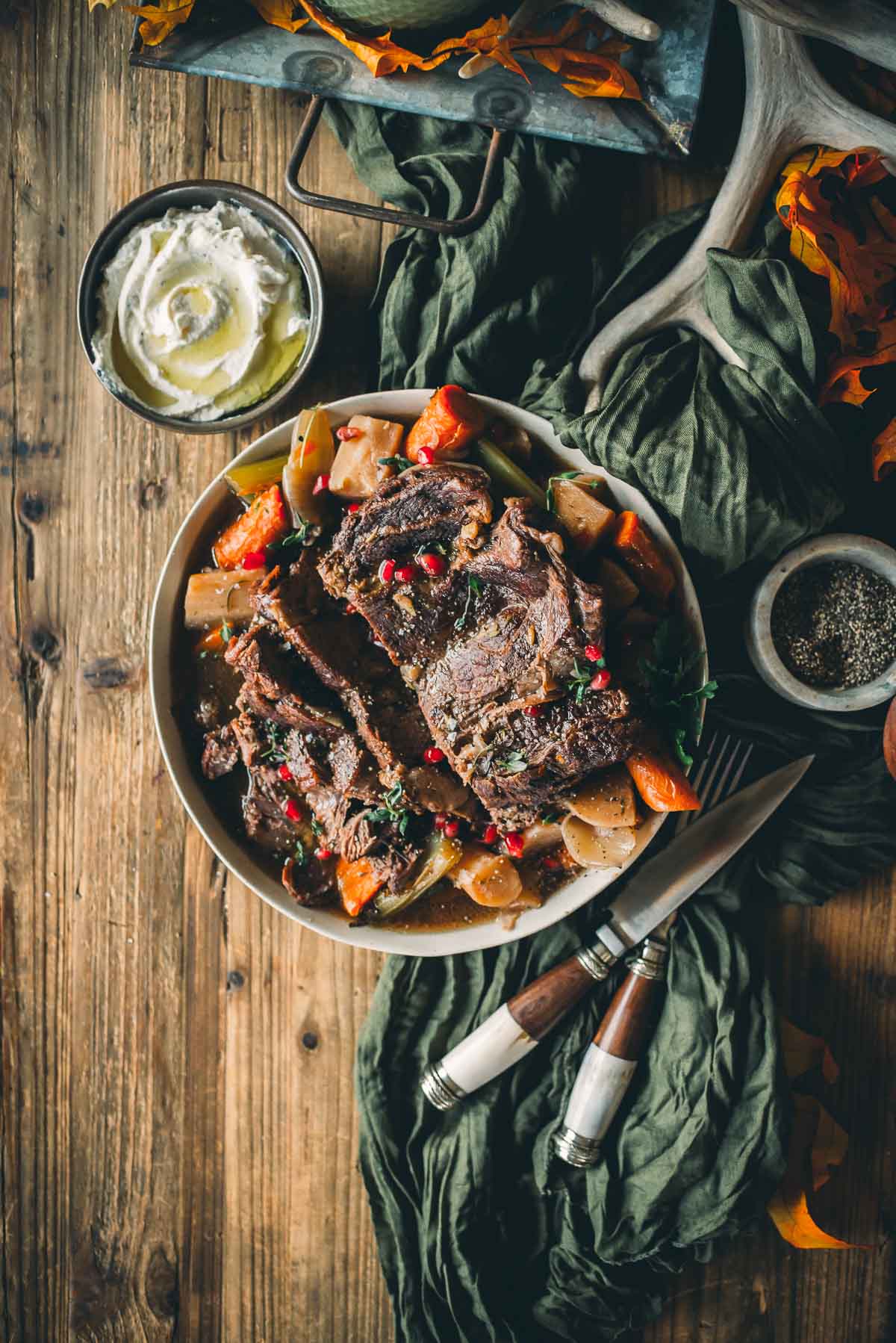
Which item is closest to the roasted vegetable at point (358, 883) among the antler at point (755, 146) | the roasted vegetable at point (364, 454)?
the roasted vegetable at point (364, 454)

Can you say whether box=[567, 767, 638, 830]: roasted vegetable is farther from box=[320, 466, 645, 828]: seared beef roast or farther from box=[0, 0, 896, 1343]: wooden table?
box=[0, 0, 896, 1343]: wooden table

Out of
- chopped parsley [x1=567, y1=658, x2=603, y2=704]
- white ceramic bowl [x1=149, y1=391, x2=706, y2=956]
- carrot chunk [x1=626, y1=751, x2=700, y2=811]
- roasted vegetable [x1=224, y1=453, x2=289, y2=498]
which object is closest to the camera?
chopped parsley [x1=567, y1=658, x2=603, y2=704]

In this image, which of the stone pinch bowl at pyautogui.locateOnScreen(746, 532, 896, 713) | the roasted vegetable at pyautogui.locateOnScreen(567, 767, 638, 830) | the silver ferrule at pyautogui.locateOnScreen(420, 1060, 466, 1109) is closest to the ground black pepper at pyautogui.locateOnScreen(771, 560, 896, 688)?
the stone pinch bowl at pyautogui.locateOnScreen(746, 532, 896, 713)

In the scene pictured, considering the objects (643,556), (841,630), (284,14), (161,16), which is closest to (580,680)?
(643,556)

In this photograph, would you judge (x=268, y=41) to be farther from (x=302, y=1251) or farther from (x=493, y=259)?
(x=302, y=1251)

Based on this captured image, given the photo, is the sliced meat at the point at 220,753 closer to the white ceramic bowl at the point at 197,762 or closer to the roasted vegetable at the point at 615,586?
the white ceramic bowl at the point at 197,762

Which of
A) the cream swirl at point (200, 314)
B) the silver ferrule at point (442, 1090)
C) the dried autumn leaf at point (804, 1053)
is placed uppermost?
the cream swirl at point (200, 314)

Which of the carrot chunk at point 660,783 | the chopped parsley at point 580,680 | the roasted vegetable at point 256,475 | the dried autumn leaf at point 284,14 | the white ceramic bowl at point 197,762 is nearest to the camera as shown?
the chopped parsley at point 580,680
